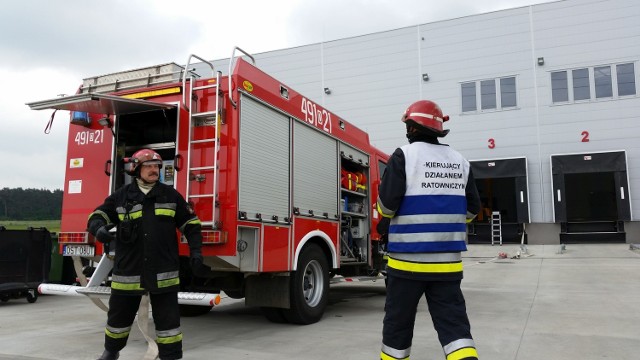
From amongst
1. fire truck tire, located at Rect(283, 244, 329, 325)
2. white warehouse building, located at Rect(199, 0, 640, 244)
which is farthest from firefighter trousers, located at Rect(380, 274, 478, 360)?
white warehouse building, located at Rect(199, 0, 640, 244)

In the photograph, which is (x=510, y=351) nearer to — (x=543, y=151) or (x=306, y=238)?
(x=306, y=238)

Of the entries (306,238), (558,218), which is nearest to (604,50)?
(558,218)

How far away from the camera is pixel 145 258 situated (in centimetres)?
393

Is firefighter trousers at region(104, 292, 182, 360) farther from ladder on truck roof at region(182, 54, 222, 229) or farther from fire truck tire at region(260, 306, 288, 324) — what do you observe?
fire truck tire at region(260, 306, 288, 324)

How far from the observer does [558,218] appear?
19828 millimetres

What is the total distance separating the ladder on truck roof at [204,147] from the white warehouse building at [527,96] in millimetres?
17227

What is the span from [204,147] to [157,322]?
6.21 feet

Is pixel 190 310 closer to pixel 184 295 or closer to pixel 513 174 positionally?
pixel 184 295

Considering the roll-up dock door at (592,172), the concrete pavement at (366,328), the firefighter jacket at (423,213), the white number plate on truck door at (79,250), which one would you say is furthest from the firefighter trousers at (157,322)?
the roll-up dock door at (592,172)

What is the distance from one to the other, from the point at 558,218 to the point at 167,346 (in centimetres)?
1910

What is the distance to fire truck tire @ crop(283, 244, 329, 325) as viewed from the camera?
607cm

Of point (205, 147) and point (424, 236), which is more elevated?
point (205, 147)

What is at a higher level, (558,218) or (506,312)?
(558,218)

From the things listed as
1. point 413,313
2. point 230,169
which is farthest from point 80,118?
point 413,313
